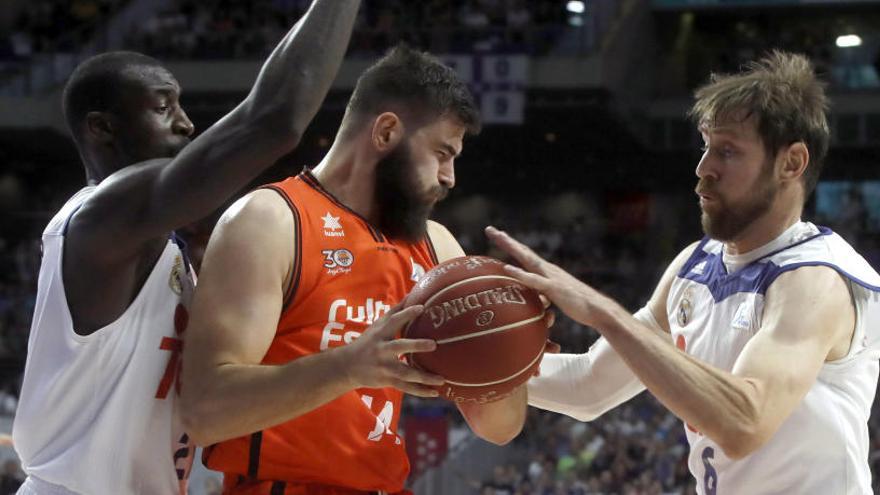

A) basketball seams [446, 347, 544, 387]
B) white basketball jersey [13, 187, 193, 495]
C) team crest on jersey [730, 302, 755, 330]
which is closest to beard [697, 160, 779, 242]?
team crest on jersey [730, 302, 755, 330]

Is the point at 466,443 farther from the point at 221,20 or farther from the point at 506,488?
the point at 221,20

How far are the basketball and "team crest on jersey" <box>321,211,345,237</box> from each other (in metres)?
0.38

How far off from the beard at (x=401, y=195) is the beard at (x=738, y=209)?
91 centimetres

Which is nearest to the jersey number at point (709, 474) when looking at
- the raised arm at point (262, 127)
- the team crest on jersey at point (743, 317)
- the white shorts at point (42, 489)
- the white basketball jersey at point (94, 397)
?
the team crest on jersey at point (743, 317)

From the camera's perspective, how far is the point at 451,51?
18.8m

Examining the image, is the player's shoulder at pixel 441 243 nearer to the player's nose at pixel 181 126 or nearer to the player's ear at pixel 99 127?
the player's nose at pixel 181 126

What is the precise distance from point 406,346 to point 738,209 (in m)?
1.45

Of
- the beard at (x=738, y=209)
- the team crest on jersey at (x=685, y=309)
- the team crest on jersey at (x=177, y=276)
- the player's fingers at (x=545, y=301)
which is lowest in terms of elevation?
the team crest on jersey at (x=685, y=309)

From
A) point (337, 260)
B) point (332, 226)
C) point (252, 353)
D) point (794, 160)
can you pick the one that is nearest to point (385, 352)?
point (252, 353)

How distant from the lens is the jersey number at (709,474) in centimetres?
391

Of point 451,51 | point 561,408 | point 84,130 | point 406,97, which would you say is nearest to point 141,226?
point 84,130

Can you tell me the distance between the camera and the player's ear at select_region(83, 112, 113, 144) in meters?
3.42

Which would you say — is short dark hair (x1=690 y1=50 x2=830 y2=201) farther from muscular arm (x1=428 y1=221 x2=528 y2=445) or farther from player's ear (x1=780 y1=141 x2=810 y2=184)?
muscular arm (x1=428 y1=221 x2=528 y2=445)

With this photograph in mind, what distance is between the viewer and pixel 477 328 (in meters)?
3.16
